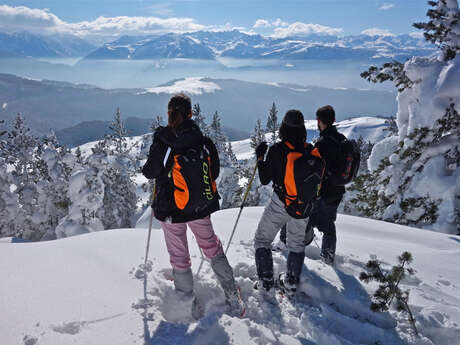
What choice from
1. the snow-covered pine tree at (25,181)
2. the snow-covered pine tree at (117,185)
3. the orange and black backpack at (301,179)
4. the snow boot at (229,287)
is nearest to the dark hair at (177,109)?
the orange and black backpack at (301,179)

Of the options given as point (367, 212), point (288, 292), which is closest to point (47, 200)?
point (367, 212)

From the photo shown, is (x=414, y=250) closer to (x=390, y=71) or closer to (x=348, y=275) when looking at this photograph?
(x=348, y=275)

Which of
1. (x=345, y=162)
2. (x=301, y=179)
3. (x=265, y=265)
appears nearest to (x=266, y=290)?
(x=265, y=265)

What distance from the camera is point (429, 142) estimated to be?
910cm

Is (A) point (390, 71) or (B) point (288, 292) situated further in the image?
(A) point (390, 71)

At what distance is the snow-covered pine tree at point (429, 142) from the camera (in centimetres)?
829

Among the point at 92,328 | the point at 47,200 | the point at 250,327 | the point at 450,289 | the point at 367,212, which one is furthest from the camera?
the point at 47,200

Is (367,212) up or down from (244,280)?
down

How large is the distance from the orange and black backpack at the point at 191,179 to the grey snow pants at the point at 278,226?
1.00m

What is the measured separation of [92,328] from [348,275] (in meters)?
3.80

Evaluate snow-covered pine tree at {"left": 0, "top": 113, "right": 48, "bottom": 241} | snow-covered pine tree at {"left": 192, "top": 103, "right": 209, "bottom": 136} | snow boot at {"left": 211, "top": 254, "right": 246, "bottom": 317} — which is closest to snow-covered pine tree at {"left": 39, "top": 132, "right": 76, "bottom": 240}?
snow-covered pine tree at {"left": 0, "top": 113, "right": 48, "bottom": 241}

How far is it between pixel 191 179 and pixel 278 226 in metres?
1.48

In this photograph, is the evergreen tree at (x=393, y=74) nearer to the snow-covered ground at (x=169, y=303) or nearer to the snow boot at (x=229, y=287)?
the snow-covered ground at (x=169, y=303)

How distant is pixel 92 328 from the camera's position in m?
3.04
